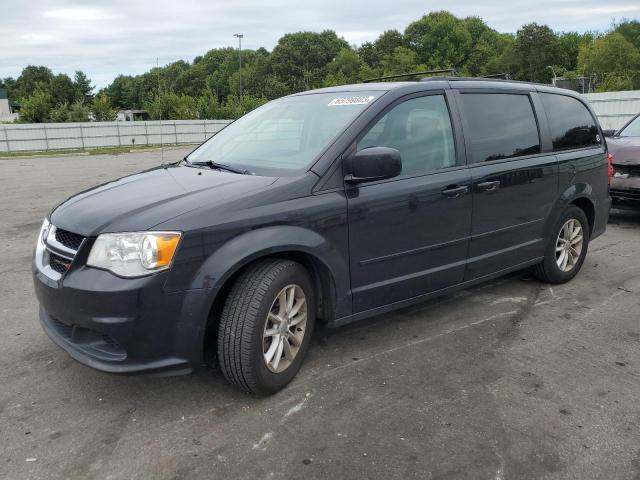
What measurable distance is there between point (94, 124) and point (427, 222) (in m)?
33.3

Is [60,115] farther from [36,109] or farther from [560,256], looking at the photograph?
[560,256]

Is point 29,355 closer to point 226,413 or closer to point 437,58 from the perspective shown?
point 226,413

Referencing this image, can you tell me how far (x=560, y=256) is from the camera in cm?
529

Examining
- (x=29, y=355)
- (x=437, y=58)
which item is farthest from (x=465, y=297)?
(x=437, y=58)

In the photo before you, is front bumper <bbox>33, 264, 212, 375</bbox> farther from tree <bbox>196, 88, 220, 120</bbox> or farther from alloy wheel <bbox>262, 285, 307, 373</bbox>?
tree <bbox>196, 88, 220, 120</bbox>

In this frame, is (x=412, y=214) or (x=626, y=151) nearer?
(x=412, y=214)

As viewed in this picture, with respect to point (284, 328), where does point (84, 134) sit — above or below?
above

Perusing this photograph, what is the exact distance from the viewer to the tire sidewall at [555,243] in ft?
16.6

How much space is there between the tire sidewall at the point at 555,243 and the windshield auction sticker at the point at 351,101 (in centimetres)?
225

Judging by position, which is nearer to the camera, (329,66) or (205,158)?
(205,158)

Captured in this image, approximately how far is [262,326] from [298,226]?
588mm

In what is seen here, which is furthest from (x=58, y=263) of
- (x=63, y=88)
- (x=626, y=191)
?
(x=63, y=88)

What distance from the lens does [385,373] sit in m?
3.58

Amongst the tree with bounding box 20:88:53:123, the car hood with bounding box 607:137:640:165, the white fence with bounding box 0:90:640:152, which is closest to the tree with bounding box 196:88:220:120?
the white fence with bounding box 0:90:640:152
